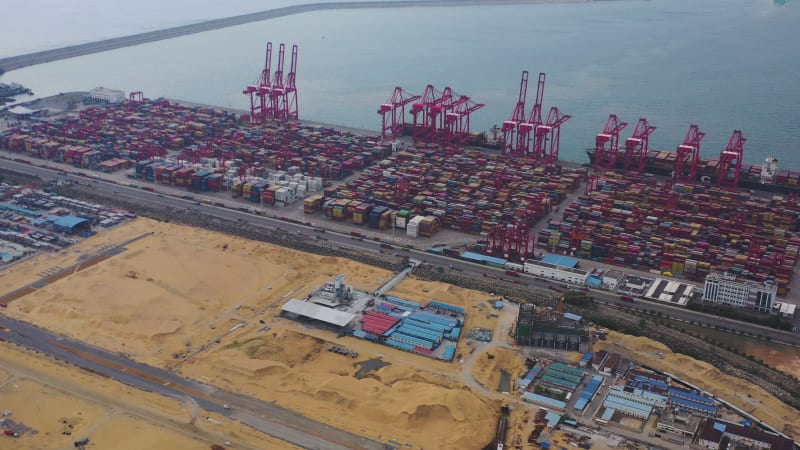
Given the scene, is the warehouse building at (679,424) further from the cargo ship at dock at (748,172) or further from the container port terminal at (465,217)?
the cargo ship at dock at (748,172)

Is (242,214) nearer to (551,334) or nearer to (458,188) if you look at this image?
(458,188)

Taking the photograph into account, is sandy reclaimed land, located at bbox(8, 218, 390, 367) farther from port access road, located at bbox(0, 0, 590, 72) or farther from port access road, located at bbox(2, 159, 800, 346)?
port access road, located at bbox(0, 0, 590, 72)

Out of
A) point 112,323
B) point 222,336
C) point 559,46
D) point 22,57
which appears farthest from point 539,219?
point 22,57

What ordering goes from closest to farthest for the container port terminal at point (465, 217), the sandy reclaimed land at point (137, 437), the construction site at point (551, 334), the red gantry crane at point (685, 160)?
the sandy reclaimed land at point (137, 437)
the container port terminal at point (465, 217)
the construction site at point (551, 334)
the red gantry crane at point (685, 160)

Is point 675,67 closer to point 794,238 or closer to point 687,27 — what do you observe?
point 687,27

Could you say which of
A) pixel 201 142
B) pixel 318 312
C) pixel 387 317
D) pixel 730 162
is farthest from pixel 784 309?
pixel 201 142

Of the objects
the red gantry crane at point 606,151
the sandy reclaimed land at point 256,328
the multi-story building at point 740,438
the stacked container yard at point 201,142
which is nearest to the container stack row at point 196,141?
the stacked container yard at point 201,142

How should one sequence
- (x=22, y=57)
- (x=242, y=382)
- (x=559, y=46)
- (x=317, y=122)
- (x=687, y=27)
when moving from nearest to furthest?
(x=242, y=382)
(x=317, y=122)
(x=22, y=57)
(x=559, y=46)
(x=687, y=27)

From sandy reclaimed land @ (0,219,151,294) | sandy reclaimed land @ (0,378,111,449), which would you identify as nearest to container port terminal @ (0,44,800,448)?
sandy reclaimed land @ (0,219,151,294)
